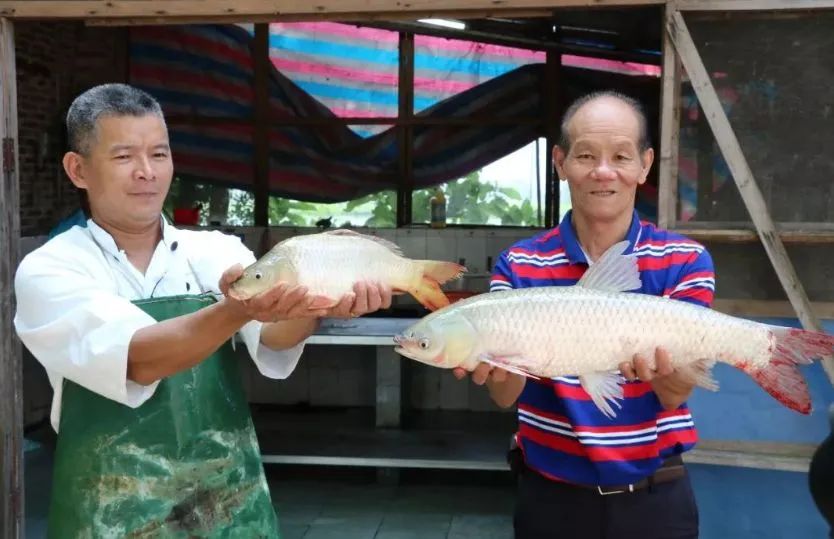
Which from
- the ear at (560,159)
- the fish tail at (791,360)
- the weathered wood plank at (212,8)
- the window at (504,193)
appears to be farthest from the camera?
the window at (504,193)

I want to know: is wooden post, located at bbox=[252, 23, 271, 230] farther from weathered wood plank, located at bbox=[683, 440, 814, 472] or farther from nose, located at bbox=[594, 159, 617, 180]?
nose, located at bbox=[594, 159, 617, 180]

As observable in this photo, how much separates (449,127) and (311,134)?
1.46 m

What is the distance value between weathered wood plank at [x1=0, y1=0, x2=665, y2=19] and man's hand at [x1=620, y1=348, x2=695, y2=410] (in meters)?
2.65

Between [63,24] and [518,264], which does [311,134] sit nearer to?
[63,24]

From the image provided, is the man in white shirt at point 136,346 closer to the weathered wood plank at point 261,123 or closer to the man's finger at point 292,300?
the man's finger at point 292,300

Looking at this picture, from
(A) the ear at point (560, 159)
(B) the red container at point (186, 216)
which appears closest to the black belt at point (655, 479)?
(A) the ear at point (560, 159)

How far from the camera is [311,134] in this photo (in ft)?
26.8

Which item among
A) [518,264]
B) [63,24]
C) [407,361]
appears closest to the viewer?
[518,264]

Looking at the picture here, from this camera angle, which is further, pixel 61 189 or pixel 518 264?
pixel 61 189

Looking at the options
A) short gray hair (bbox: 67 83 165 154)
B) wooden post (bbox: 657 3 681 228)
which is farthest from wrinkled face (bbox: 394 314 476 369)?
wooden post (bbox: 657 3 681 228)

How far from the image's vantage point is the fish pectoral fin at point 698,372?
1.99m

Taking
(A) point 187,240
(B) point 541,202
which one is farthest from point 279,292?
(B) point 541,202

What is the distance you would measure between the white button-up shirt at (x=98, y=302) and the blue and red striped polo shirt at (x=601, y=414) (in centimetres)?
73

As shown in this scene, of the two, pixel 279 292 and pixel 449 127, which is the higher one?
pixel 449 127
